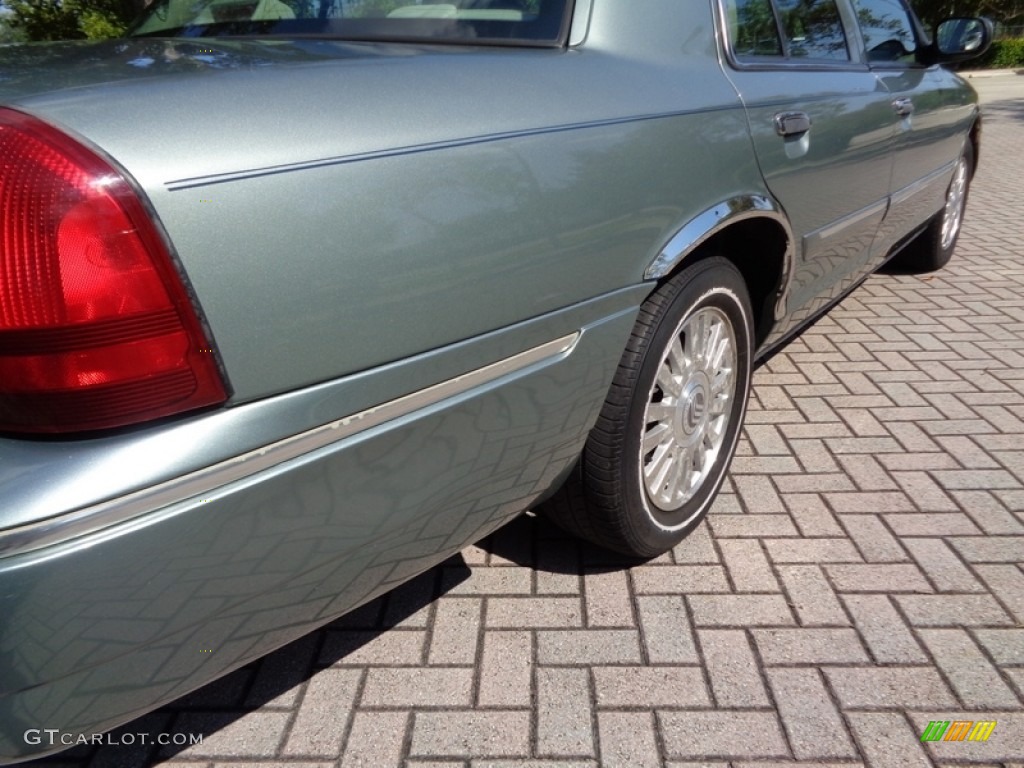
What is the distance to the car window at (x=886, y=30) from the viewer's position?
3273mm

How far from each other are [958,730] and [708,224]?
124cm

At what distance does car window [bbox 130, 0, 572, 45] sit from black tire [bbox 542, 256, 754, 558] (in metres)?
0.66

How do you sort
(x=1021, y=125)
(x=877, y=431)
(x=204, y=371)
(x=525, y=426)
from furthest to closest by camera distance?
1. (x=1021, y=125)
2. (x=877, y=431)
3. (x=525, y=426)
4. (x=204, y=371)

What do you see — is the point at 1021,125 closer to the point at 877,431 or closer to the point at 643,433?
the point at 877,431

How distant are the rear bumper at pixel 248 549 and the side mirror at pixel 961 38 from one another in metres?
3.23

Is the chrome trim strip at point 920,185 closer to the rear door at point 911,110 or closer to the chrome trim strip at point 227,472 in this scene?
the rear door at point 911,110

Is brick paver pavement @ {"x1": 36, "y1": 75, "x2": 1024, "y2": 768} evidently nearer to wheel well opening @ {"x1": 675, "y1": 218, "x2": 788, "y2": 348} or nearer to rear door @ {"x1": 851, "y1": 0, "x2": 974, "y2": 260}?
wheel well opening @ {"x1": 675, "y1": 218, "x2": 788, "y2": 348}

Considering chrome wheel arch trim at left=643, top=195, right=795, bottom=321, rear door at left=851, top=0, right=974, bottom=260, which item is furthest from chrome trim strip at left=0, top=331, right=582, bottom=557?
rear door at left=851, top=0, right=974, bottom=260

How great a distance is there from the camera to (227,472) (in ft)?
3.81

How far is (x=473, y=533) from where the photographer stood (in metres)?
1.71

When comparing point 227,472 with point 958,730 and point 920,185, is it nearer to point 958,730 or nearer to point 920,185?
point 958,730

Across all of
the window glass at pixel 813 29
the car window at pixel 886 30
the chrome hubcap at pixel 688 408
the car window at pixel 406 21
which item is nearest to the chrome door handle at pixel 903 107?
the car window at pixel 886 30

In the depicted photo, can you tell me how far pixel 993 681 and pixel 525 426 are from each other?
125 cm

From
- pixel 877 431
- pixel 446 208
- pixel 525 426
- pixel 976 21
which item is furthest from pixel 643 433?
pixel 976 21
